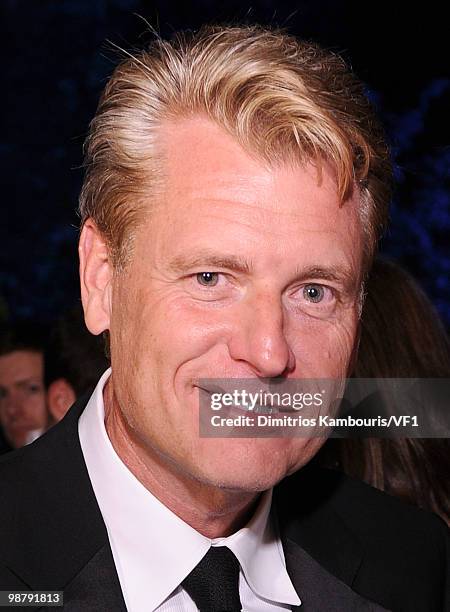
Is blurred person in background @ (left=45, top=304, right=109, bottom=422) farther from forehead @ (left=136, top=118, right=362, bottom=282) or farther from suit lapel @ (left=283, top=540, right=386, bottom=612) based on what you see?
forehead @ (left=136, top=118, right=362, bottom=282)

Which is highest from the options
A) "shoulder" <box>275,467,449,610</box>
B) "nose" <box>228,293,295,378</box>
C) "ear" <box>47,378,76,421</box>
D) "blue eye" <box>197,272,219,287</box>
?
"blue eye" <box>197,272,219,287</box>

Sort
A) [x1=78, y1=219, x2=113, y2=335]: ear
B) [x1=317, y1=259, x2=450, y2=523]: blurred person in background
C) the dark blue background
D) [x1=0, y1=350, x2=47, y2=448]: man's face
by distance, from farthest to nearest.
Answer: the dark blue background
[x1=0, y1=350, x2=47, y2=448]: man's face
[x1=317, y1=259, x2=450, y2=523]: blurred person in background
[x1=78, y1=219, x2=113, y2=335]: ear

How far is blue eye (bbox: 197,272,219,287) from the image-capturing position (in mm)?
1562

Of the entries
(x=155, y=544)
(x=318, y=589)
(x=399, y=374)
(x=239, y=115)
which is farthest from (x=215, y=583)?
A: (x=399, y=374)

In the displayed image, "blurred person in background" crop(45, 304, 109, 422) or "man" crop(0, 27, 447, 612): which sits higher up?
"man" crop(0, 27, 447, 612)

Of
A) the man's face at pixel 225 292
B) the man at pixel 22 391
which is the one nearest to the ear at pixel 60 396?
the man at pixel 22 391

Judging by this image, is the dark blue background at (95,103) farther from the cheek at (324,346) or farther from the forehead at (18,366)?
the cheek at (324,346)

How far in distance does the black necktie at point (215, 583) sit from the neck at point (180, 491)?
0.15ft

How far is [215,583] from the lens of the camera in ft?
5.43

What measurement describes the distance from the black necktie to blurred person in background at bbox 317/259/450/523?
784mm

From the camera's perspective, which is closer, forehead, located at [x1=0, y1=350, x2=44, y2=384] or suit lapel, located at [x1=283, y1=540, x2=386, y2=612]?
suit lapel, located at [x1=283, y1=540, x2=386, y2=612]

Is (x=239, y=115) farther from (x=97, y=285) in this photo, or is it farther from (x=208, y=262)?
(x=97, y=285)

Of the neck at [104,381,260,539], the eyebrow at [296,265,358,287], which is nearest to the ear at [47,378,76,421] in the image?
the neck at [104,381,260,539]

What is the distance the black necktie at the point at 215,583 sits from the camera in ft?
5.36
